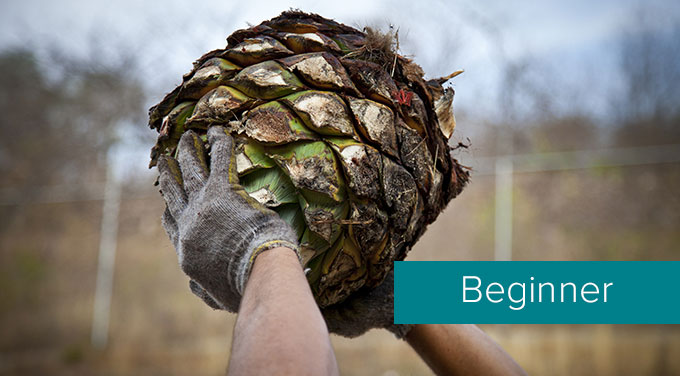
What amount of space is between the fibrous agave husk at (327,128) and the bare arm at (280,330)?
20 cm

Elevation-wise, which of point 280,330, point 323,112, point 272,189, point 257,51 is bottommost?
point 280,330

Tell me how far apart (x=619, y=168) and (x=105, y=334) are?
649 cm

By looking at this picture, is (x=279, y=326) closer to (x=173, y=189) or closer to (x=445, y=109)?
(x=173, y=189)

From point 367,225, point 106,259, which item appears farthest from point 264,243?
point 106,259

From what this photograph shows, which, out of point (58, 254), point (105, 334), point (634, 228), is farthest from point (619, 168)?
point (58, 254)

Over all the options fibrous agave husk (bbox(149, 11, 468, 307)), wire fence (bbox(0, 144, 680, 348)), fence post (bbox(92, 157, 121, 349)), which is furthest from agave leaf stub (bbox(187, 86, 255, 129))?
fence post (bbox(92, 157, 121, 349))

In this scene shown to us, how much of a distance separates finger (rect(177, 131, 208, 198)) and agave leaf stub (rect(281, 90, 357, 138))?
19 centimetres

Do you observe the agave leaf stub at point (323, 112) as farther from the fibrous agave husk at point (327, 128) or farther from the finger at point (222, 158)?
the finger at point (222, 158)

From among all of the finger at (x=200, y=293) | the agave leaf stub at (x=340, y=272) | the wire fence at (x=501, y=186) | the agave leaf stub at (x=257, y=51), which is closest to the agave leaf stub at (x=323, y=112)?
the agave leaf stub at (x=257, y=51)

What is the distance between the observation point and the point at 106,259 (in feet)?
23.2

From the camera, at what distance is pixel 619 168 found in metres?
5.91

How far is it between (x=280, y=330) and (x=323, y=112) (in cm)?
41

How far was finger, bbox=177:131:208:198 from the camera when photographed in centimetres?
97

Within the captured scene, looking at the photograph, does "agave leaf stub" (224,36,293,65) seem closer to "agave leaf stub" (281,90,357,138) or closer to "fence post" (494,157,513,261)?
"agave leaf stub" (281,90,357,138)
